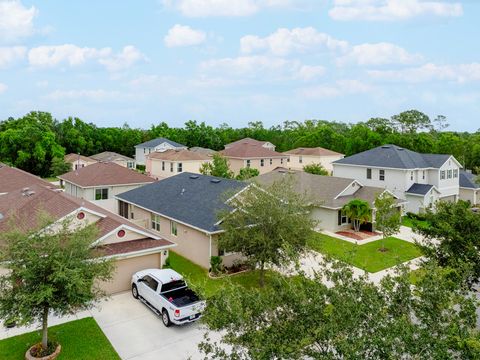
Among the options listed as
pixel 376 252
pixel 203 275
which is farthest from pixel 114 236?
pixel 376 252

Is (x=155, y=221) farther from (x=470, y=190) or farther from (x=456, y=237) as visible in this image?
(x=470, y=190)

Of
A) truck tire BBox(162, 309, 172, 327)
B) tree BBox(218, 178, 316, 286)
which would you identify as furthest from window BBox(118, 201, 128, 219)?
truck tire BBox(162, 309, 172, 327)

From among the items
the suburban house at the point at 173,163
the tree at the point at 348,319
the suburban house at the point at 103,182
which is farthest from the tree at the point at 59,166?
the tree at the point at 348,319

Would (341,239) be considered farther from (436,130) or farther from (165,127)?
(436,130)

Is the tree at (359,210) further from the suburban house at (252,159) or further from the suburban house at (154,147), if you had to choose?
the suburban house at (154,147)

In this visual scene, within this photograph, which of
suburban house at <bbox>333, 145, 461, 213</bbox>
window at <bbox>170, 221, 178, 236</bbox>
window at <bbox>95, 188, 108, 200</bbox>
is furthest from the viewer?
suburban house at <bbox>333, 145, 461, 213</bbox>

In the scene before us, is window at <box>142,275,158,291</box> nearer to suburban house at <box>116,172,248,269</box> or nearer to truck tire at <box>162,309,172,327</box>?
truck tire at <box>162,309,172,327</box>
